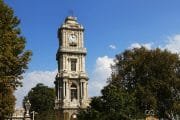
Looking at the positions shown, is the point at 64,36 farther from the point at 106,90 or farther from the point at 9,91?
the point at 9,91

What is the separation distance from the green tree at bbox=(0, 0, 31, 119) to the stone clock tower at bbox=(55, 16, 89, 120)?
55611 millimetres

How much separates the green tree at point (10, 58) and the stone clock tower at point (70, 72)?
55.6 m

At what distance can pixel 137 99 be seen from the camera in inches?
2074

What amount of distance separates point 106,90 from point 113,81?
7.94 meters

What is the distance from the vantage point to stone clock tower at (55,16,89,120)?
295 feet

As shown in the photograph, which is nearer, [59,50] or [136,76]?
[136,76]

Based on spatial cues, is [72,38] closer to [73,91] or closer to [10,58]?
[73,91]

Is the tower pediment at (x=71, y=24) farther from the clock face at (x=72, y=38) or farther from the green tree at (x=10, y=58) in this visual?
the green tree at (x=10, y=58)

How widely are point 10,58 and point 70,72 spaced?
61901 mm

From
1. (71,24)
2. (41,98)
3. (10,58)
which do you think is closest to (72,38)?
(71,24)

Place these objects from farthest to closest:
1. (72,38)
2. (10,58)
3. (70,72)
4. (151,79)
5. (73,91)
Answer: (72,38) → (70,72) → (73,91) → (151,79) → (10,58)

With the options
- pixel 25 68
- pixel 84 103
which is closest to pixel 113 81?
pixel 25 68

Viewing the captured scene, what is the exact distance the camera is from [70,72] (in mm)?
93062

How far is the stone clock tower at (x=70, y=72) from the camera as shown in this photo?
295 feet
